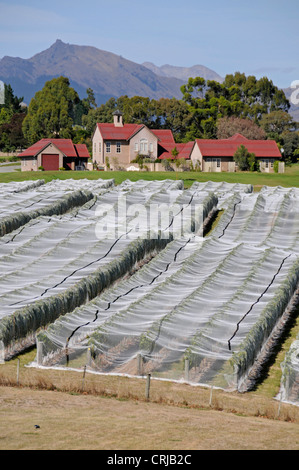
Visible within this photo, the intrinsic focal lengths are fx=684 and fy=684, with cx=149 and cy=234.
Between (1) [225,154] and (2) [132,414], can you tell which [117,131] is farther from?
(2) [132,414]

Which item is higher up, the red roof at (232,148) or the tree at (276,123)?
the tree at (276,123)

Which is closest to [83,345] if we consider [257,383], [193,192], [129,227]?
[257,383]

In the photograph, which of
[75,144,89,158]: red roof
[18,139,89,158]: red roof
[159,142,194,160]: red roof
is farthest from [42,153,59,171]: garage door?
[159,142,194,160]: red roof

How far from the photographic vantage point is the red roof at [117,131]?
322 feet

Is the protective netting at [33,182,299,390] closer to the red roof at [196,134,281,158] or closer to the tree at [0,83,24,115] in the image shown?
the red roof at [196,134,281,158]

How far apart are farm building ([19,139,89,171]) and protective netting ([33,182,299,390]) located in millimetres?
56997

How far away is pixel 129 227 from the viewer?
149 ft

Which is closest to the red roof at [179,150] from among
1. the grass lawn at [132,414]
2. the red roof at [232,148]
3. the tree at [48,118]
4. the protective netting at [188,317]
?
the red roof at [232,148]

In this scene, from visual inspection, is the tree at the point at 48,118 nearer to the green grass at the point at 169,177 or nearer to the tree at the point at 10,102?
the tree at the point at 10,102

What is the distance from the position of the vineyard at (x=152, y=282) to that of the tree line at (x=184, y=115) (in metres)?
60.9

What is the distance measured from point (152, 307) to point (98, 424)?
12.5 metres

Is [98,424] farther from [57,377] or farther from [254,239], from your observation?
[254,239]

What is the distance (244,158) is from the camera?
92.8 meters

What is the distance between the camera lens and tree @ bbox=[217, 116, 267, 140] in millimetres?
116250
